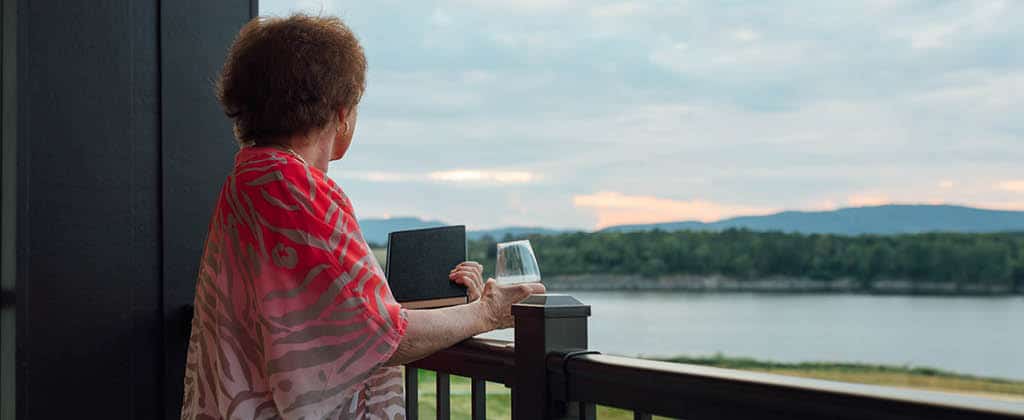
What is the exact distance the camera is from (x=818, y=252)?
18.2 meters

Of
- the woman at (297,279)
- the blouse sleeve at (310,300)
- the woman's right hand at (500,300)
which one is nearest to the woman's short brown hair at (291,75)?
the woman at (297,279)

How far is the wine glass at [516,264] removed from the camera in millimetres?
1585

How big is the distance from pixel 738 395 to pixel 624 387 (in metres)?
0.20

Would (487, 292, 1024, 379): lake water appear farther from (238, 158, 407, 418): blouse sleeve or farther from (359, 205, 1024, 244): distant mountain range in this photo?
(238, 158, 407, 418): blouse sleeve

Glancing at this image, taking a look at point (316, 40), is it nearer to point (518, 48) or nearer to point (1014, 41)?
point (518, 48)

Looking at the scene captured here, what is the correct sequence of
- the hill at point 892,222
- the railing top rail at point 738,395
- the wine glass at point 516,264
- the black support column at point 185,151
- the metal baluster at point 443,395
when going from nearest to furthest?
the railing top rail at point 738,395
the wine glass at point 516,264
the metal baluster at point 443,395
the black support column at point 185,151
the hill at point 892,222

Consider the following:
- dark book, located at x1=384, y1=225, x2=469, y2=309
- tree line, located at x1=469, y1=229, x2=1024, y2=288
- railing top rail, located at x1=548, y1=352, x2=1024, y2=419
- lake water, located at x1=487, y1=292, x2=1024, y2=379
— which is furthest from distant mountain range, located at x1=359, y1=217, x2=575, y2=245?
lake water, located at x1=487, y1=292, x2=1024, y2=379

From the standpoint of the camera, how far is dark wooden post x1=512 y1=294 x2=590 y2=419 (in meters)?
1.36

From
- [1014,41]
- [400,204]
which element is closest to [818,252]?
[400,204]

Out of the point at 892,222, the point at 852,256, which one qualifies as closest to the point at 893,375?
the point at 892,222

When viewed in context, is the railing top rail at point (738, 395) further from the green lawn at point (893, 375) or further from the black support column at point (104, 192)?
the green lawn at point (893, 375)

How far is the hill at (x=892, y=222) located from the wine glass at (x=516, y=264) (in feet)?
54.7

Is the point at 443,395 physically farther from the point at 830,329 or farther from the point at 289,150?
the point at 830,329

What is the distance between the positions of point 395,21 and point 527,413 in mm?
19642
